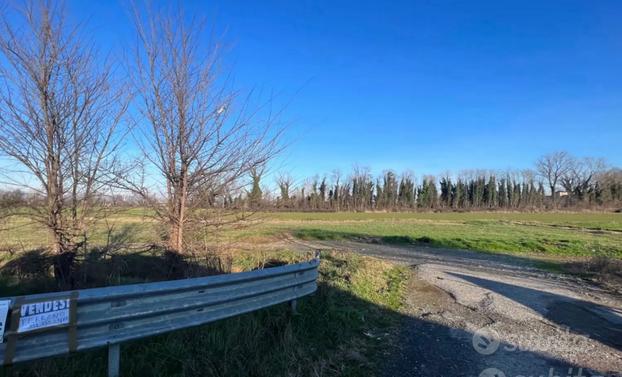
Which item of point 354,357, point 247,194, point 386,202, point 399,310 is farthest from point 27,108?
point 386,202

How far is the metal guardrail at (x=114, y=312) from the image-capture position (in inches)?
97.3

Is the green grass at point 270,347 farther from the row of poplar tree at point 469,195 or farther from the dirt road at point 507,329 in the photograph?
the row of poplar tree at point 469,195

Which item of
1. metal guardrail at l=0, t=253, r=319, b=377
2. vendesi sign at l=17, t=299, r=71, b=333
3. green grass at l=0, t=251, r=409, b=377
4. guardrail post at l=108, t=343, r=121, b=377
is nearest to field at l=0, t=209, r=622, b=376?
green grass at l=0, t=251, r=409, b=377

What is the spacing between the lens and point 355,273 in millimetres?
7727

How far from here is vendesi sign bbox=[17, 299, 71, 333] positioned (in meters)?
2.45

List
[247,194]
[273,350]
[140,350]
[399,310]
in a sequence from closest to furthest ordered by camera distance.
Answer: [140,350]
[273,350]
[399,310]
[247,194]

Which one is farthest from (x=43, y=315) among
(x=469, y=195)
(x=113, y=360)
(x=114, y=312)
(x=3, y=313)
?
(x=469, y=195)

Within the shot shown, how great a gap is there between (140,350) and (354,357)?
2.09 metres

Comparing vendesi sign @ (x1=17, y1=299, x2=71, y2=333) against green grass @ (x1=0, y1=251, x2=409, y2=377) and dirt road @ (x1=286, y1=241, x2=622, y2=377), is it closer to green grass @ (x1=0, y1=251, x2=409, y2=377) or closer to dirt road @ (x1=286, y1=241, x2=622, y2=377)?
green grass @ (x1=0, y1=251, x2=409, y2=377)

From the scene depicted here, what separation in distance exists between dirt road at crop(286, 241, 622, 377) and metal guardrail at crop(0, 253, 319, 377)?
1769 mm

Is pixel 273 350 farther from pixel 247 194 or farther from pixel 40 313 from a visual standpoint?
pixel 247 194

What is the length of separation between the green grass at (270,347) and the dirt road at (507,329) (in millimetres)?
430

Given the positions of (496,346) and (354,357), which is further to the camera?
(496,346)

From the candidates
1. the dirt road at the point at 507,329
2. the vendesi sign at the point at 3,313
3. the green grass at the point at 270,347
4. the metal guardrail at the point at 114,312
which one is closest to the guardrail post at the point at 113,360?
the metal guardrail at the point at 114,312
